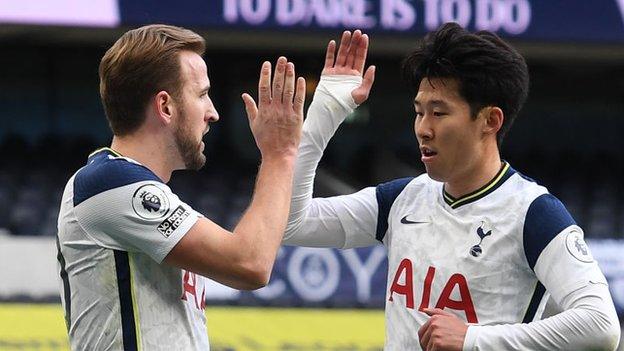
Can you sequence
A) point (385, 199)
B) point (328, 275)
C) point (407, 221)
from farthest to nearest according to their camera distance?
point (328, 275) → point (385, 199) → point (407, 221)

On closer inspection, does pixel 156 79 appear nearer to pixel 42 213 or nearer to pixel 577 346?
pixel 577 346

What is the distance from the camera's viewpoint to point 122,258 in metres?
3.60

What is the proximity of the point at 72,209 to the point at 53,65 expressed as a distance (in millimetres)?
12039

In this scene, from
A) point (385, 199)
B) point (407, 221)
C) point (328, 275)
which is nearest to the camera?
point (407, 221)

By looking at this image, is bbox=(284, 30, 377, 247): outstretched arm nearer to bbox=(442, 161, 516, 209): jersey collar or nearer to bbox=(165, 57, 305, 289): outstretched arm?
bbox=(442, 161, 516, 209): jersey collar

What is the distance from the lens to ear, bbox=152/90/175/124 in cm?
365

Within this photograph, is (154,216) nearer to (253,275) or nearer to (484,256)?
(253,275)

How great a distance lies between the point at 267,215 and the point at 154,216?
11.6 inches

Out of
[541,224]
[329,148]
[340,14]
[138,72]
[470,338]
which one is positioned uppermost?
[138,72]

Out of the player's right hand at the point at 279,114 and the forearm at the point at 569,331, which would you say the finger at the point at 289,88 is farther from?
the forearm at the point at 569,331

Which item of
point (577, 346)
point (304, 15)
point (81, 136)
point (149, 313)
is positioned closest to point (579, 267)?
point (577, 346)

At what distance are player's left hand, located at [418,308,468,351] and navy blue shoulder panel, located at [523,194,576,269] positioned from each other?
292 millimetres

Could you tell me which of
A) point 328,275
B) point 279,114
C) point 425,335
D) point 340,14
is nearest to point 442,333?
point 425,335

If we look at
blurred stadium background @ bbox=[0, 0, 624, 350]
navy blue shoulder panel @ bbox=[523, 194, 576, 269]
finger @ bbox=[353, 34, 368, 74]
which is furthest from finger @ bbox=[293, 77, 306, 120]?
blurred stadium background @ bbox=[0, 0, 624, 350]
